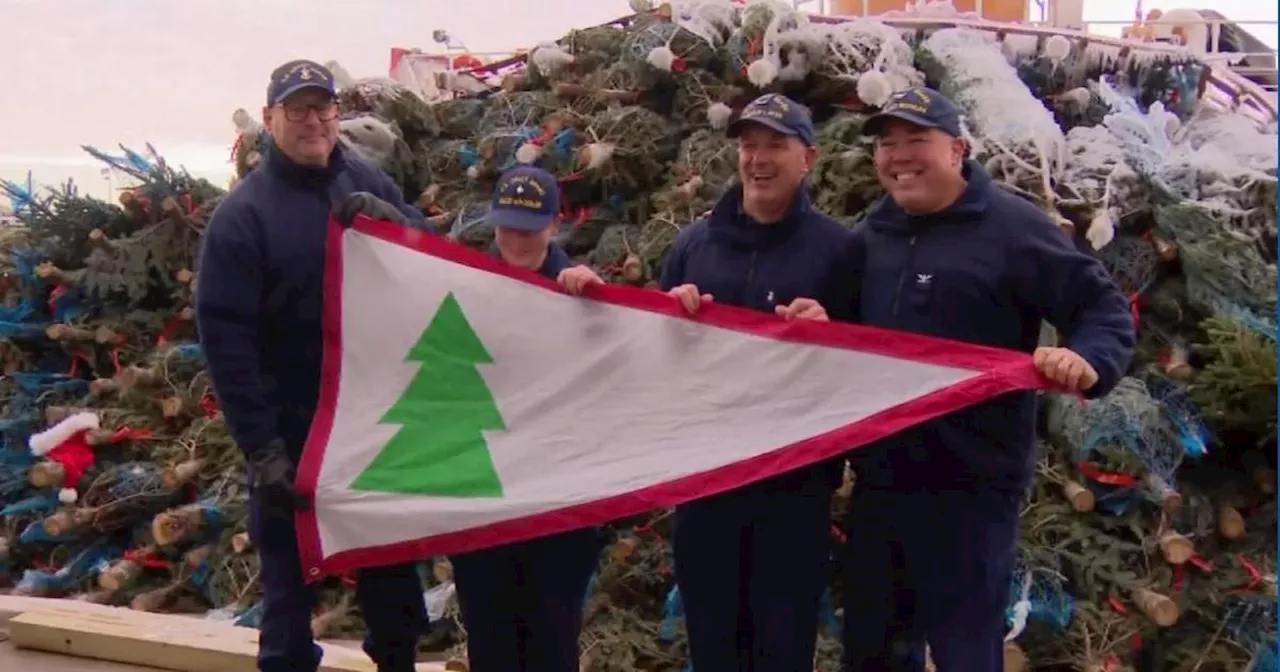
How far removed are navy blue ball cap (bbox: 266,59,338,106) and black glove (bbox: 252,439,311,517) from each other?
0.96 meters

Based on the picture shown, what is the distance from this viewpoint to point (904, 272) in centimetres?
249

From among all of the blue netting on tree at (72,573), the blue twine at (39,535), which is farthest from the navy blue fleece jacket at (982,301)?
the blue twine at (39,535)

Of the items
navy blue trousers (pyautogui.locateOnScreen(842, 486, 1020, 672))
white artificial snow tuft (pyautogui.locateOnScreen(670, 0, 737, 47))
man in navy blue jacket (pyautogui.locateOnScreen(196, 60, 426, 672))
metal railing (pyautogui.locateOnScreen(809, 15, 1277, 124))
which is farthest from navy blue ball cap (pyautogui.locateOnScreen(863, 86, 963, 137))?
metal railing (pyautogui.locateOnScreen(809, 15, 1277, 124))

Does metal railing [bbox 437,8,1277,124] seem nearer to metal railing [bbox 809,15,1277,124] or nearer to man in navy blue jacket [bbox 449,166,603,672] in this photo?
metal railing [bbox 809,15,1277,124]

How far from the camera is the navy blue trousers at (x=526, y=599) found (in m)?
2.87

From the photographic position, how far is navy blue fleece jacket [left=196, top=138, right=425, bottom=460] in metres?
2.80

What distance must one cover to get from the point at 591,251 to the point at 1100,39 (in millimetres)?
2976

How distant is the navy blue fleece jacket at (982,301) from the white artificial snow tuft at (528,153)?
2.98m

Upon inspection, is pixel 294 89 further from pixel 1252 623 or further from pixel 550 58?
pixel 1252 623

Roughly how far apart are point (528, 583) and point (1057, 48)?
4.14m

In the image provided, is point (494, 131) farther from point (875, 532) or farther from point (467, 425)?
point (875, 532)

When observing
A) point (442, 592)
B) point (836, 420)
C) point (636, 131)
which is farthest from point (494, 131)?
point (836, 420)

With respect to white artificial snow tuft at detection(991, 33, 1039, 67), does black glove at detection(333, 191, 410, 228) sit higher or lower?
lower

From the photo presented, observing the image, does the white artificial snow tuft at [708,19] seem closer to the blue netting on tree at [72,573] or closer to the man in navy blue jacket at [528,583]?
the man in navy blue jacket at [528,583]
